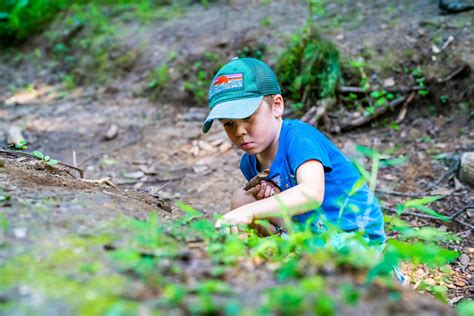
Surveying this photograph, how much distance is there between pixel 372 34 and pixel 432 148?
169cm

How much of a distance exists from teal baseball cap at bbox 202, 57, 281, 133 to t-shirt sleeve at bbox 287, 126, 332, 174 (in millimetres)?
267

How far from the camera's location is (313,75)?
5.07 m

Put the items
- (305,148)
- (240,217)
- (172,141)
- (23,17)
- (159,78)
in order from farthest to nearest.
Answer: (23,17)
(159,78)
(172,141)
(305,148)
(240,217)

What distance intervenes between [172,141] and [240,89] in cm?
280

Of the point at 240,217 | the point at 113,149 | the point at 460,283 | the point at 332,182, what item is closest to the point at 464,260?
the point at 460,283

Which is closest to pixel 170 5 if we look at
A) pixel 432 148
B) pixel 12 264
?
pixel 432 148

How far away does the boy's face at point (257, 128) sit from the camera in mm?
2545

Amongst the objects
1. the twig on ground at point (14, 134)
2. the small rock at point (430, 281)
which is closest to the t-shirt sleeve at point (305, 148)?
the small rock at point (430, 281)

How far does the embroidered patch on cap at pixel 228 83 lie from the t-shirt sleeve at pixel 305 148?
0.39 m

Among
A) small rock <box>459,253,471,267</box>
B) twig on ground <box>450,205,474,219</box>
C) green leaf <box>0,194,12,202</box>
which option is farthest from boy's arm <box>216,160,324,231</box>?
twig on ground <box>450,205,474,219</box>

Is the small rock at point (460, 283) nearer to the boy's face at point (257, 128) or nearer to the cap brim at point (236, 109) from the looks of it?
the boy's face at point (257, 128)

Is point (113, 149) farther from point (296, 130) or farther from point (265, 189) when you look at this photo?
point (296, 130)

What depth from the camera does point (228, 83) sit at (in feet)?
8.36

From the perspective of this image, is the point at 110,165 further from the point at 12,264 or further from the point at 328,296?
the point at 328,296
